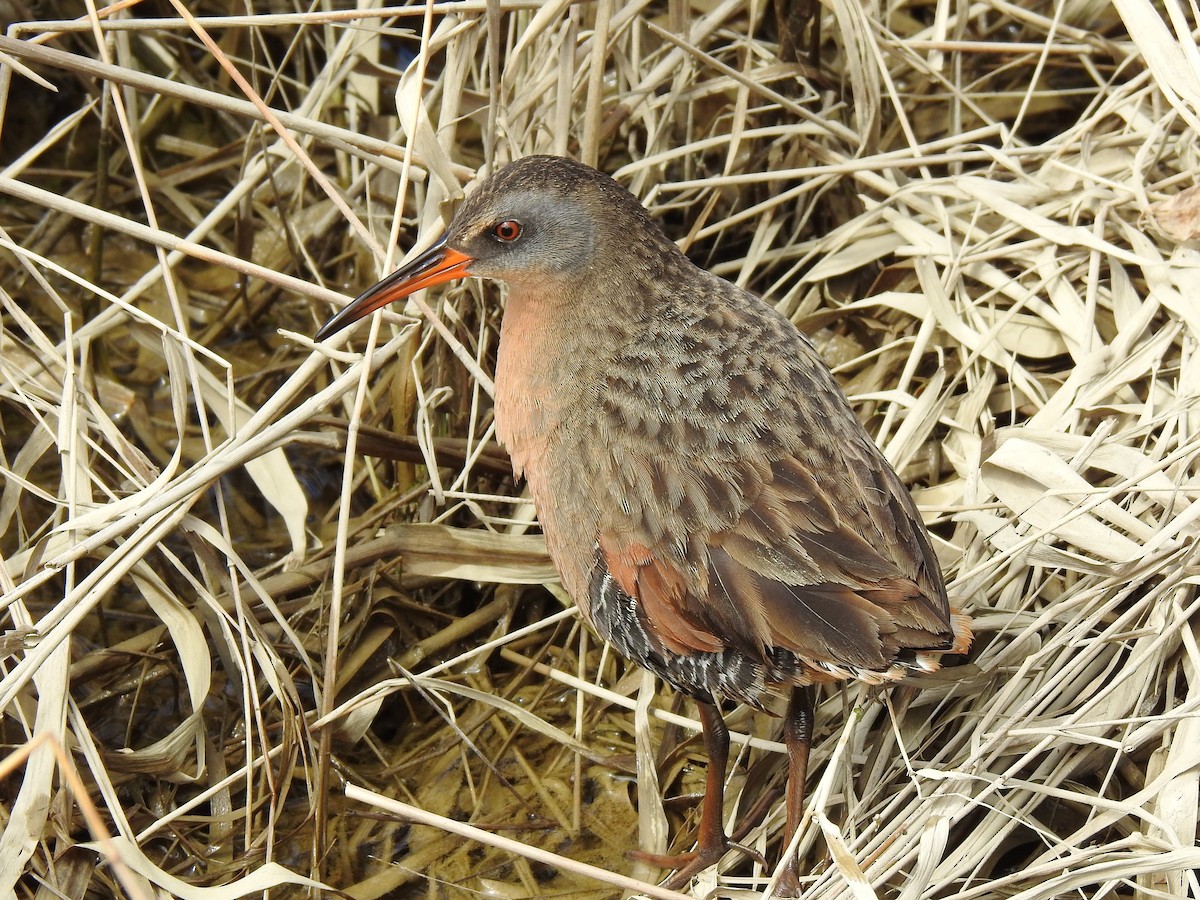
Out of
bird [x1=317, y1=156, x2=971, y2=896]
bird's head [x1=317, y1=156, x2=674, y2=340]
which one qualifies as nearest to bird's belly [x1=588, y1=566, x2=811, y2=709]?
bird [x1=317, y1=156, x2=971, y2=896]

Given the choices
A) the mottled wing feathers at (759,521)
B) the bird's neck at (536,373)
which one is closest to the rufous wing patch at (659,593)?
the mottled wing feathers at (759,521)

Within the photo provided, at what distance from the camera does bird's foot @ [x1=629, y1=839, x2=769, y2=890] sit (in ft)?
8.01

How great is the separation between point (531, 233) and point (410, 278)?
0.82 ft

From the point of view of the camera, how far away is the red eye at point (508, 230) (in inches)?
95.0

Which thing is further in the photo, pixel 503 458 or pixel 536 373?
pixel 503 458

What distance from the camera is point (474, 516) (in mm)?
3051

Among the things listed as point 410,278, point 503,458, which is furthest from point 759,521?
point 503,458

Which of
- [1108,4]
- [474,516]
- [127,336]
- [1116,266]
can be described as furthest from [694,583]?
[1108,4]

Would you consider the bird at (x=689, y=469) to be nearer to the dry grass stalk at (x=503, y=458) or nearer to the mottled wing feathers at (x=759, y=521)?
the mottled wing feathers at (x=759, y=521)

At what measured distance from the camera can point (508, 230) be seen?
2424 mm

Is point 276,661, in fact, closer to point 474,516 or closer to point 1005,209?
point 474,516

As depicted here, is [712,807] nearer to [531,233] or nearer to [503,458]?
[503,458]

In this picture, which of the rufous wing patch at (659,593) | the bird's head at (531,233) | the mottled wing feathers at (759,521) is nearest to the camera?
the mottled wing feathers at (759,521)

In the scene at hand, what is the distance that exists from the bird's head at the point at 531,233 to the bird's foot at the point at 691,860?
1.10 metres
